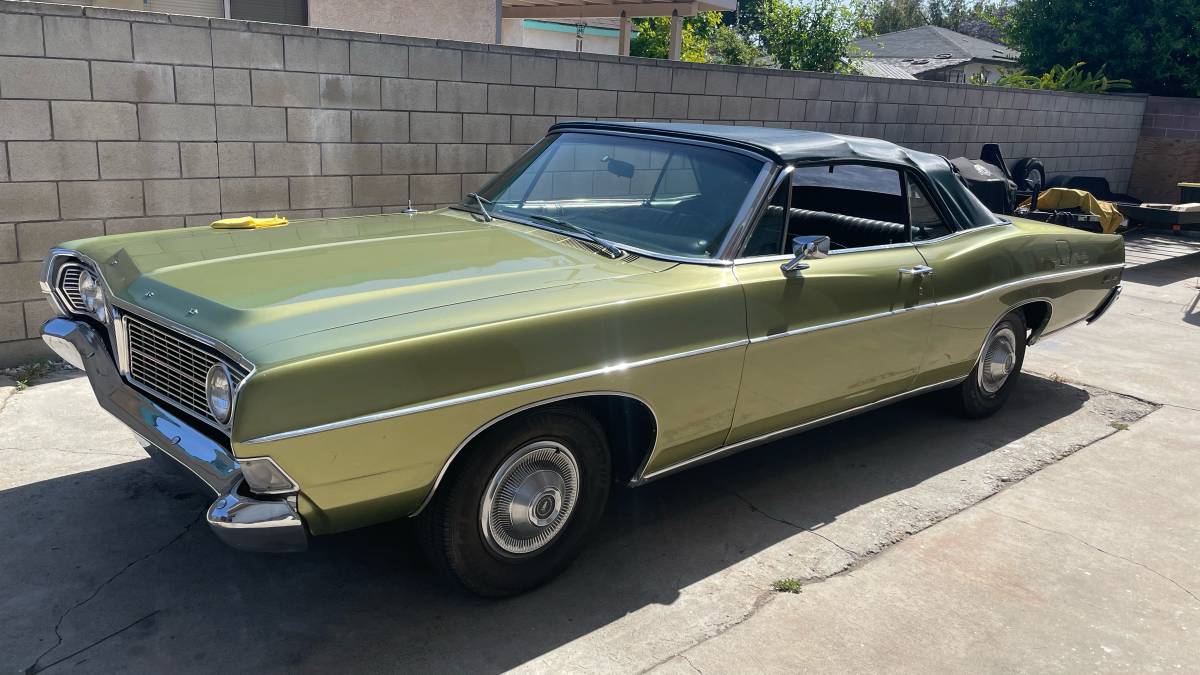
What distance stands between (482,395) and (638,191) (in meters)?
1.53

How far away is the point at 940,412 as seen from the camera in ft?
18.3

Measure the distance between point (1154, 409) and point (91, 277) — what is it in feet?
19.3

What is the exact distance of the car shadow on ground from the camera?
9.91 feet

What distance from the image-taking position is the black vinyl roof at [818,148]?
4090 mm

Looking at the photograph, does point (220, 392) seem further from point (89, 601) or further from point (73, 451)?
point (73, 451)

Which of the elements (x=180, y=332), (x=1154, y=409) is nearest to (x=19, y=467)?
(x=180, y=332)

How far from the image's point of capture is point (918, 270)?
443 cm

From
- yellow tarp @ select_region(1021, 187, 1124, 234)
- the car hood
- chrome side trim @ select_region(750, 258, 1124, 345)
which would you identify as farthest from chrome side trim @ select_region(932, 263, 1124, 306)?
yellow tarp @ select_region(1021, 187, 1124, 234)

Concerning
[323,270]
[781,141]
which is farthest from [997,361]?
[323,270]

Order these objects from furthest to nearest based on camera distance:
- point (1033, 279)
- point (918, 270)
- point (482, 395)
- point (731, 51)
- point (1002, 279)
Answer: point (731, 51) → point (1033, 279) → point (1002, 279) → point (918, 270) → point (482, 395)

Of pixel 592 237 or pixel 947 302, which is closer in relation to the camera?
pixel 592 237

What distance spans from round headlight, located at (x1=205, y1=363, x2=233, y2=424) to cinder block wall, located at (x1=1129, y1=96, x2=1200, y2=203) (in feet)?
56.7

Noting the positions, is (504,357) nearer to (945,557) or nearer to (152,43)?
(945,557)

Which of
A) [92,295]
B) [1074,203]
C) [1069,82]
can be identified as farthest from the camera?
[1069,82]
